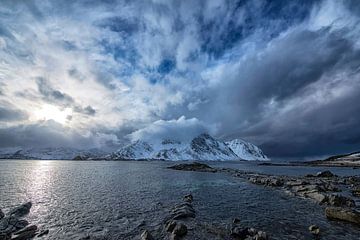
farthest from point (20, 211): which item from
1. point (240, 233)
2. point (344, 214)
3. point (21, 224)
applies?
point (344, 214)

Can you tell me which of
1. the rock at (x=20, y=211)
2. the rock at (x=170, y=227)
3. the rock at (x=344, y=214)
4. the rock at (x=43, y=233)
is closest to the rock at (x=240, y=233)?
the rock at (x=170, y=227)

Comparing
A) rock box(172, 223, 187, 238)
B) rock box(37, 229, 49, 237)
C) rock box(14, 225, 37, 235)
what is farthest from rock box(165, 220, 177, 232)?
rock box(14, 225, 37, 235)

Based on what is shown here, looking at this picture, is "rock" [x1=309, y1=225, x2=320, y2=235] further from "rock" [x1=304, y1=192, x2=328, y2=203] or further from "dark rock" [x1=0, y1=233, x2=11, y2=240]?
"dark rock" [x1=0, y1=233, x2=11, y2=240]

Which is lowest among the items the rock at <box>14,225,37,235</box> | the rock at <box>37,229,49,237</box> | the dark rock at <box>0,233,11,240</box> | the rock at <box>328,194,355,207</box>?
the rock at <box>37,229,49,237</box>

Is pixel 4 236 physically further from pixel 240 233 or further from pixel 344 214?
pixel 344 214

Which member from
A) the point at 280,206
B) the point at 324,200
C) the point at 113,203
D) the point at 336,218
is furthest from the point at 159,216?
the point at 324,200

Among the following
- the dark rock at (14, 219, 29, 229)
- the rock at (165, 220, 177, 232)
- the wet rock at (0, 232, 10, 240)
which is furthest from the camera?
the dark rock at (14, 219, 29, 229)

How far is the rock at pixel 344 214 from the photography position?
2268 centimetres

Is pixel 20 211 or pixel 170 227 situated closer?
pixel 170 227

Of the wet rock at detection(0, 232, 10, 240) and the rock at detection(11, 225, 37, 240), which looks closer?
the wet rock at detection(0, 232, 10, 240)

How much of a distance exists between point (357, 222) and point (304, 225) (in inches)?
234

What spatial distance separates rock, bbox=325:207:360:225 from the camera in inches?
893

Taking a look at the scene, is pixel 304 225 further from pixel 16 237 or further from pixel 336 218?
pixel 16 237

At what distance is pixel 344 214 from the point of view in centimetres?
2373
